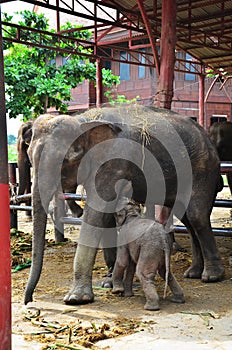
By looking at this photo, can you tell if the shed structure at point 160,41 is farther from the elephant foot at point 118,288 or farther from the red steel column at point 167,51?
the elephant foot at point 118,288

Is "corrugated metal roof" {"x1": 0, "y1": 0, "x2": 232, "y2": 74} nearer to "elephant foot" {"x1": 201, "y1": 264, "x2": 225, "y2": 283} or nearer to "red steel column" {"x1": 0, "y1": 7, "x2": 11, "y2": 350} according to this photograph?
"elephant foot" {"x1": 201, "y1": 264, "x2": 225, "y2": 283}

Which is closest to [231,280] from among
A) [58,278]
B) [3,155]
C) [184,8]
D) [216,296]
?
[216,296]

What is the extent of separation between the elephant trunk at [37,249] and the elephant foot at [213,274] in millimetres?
1821

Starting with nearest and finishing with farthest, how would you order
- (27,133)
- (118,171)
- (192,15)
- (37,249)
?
(37,249) < (118,171) < (27,133) < (192,15)

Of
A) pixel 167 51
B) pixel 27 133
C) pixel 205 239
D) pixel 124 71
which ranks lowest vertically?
pixel 205 239

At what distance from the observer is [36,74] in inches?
624

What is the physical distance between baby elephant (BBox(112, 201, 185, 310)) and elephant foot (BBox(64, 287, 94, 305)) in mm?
278

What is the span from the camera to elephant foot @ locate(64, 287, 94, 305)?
15.4 ft

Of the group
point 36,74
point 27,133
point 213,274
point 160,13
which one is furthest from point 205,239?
point 36,74

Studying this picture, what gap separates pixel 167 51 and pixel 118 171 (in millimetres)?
3456

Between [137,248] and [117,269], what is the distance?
35 cm

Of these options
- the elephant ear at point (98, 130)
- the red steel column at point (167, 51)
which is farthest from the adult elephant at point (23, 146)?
the red steel column at point (167, 51)

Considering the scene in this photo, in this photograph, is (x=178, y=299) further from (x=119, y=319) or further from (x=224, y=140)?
(x=224, y=140)

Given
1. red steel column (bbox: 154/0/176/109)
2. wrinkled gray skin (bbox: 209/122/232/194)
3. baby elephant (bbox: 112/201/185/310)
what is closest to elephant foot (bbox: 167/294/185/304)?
baby elephant (bbox: 112/201/185/310)
